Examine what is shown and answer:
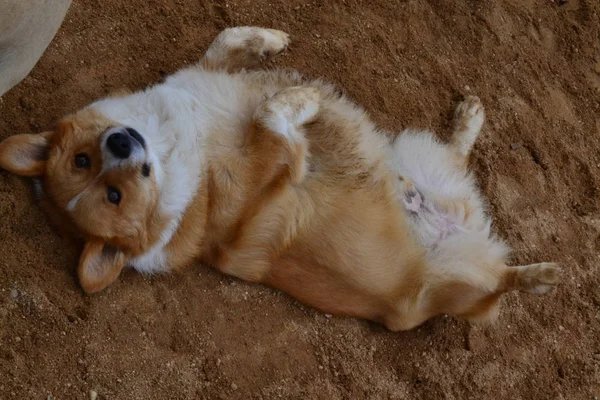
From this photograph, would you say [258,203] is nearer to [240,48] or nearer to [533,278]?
[240,48]

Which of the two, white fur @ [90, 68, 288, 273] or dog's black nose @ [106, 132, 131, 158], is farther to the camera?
white fur @ [90, 68, 288, 273]

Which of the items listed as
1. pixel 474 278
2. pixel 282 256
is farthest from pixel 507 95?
pixel 282 256

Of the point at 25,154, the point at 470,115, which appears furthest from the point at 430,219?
the point at 25,154

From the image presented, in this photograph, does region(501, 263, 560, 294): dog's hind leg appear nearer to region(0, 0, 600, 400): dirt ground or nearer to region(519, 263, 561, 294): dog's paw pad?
region(519, 263, 561, 294): dog's paw pad

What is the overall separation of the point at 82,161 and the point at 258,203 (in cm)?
112

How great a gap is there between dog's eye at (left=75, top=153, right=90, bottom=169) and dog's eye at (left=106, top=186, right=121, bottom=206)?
0.20 m

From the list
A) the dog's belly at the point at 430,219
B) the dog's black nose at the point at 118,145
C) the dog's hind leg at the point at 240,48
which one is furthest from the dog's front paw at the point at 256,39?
the dog's belly at the point at 430,219

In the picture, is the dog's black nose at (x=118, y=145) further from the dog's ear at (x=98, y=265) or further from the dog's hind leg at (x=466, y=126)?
the dog's hind leg at (x=466, y=126)

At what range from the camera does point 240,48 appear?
14.0ft

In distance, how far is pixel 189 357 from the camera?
12.5 feet

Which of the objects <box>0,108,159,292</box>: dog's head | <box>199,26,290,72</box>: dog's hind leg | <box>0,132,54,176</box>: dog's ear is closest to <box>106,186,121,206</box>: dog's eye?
<box>0,108,159,292</box>: dog's head

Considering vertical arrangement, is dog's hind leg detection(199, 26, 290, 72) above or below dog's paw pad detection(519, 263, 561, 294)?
below

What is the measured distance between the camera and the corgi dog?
355 centimetres

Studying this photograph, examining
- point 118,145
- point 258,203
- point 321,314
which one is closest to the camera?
point 118,145
